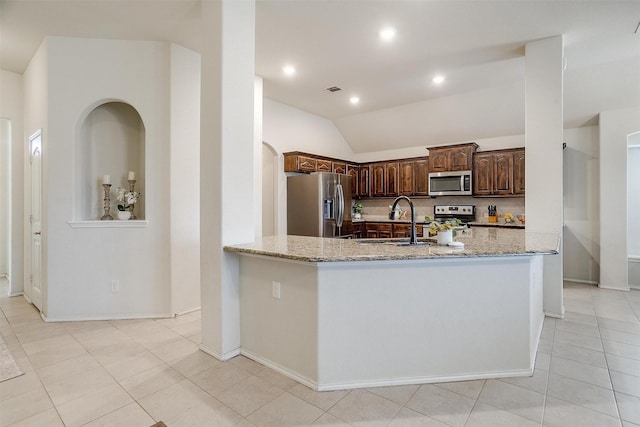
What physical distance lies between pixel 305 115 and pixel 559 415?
18.6 feet

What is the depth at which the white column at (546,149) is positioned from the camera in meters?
3.71

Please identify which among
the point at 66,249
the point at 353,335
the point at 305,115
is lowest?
the point at 353,335

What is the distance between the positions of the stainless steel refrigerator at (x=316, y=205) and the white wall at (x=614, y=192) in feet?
13.1

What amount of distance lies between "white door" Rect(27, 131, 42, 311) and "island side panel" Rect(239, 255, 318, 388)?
2.88m

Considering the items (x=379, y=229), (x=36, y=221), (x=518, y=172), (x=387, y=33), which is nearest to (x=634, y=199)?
(x=518, y=172)

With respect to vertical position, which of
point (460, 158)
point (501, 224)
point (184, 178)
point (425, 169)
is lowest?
point (501, 224)

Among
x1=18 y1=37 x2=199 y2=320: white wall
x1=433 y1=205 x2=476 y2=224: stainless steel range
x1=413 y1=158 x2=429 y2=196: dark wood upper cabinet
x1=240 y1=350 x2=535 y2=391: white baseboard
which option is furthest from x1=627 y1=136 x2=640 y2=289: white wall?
x1=18 y1=37 x2=199 y2=320: white wall

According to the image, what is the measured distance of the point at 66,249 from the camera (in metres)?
3.66

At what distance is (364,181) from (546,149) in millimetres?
4070

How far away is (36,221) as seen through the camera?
13.8 ft

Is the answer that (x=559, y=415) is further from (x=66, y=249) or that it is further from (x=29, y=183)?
(x=29, y=183)

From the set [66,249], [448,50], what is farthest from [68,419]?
[448,50]

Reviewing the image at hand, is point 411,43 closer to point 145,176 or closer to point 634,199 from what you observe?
point 145,176

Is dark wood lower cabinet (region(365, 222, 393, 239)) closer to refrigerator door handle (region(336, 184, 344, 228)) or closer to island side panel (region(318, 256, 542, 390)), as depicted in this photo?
refrigerator door handle (region(336, 184, 344, 228))
